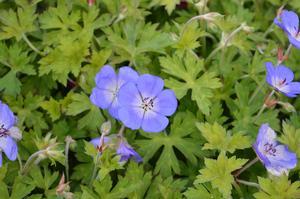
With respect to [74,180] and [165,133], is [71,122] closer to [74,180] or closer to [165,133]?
[74,180]

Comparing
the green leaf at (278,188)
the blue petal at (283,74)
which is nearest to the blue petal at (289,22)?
the blue petal at (283,74)

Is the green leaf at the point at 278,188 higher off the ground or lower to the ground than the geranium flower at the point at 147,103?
lower

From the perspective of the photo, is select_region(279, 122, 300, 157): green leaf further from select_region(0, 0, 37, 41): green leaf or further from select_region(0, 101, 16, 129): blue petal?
select_region(0, 0, 37, 41): green leaf

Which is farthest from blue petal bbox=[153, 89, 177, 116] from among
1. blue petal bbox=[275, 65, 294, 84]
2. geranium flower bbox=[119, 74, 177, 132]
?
blue petal bbox=[275, 65, 294, 84]

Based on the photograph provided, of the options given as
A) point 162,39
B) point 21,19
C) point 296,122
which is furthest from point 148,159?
point 21,19

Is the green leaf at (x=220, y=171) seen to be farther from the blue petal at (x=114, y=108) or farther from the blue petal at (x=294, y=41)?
the blue petal at (x=294, y=41)

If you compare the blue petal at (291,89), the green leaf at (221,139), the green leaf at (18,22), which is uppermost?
the green leaf at (18,22)

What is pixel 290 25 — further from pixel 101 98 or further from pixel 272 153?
pixel 101 98

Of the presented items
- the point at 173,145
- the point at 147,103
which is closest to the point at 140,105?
the point at 147,103
